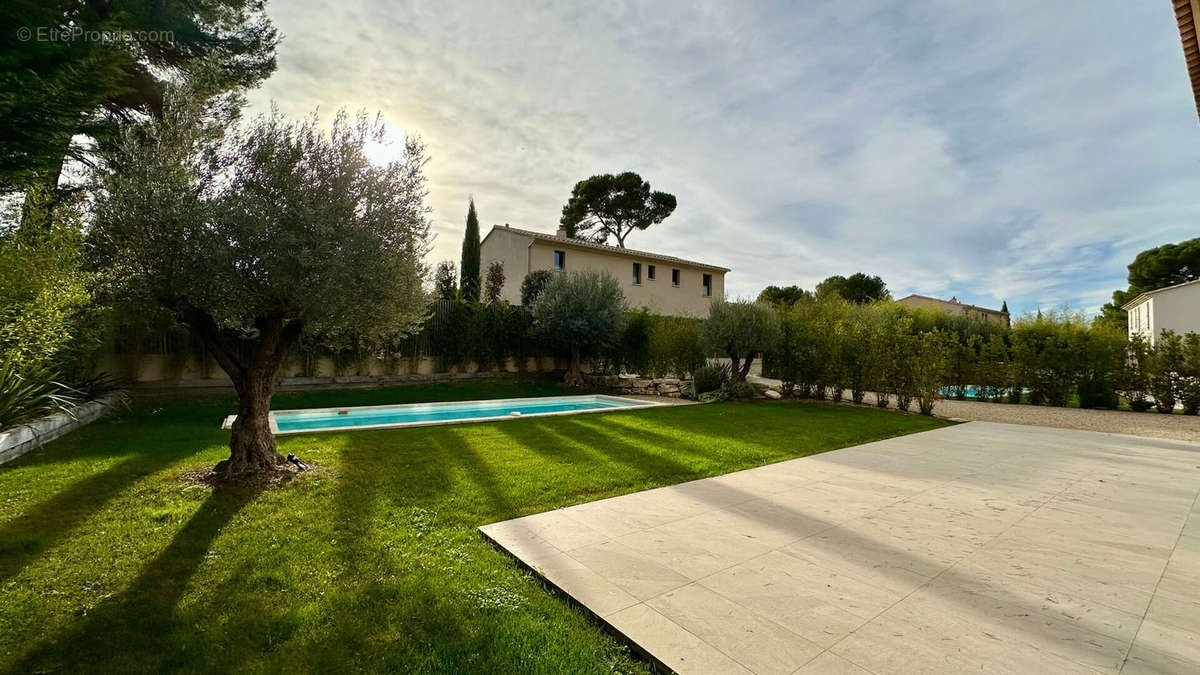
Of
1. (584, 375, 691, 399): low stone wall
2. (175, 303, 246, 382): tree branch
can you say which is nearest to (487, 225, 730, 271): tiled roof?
(584, 375, 691, 399): low stone wall

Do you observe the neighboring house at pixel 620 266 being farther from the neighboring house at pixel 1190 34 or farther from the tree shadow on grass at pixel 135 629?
the tree shadow on grass at pixel 135 629

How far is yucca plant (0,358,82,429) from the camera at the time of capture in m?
5.07

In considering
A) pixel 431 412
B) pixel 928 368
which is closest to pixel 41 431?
pixel 431 412

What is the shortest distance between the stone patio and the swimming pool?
5364mm

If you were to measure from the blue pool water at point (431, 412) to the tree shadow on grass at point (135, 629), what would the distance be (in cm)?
460

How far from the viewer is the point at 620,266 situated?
2448 centimetres

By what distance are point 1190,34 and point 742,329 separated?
29.6ft

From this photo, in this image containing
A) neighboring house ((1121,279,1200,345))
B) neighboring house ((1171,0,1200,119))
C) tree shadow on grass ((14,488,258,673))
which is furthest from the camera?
neighboring house ((1121,279,1200,345))

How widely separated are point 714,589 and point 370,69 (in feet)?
25.6

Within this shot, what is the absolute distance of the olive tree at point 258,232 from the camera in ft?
12.5

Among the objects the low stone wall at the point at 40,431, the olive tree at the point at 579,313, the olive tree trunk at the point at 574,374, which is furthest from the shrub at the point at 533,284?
the low stone wall at the point at 40,431

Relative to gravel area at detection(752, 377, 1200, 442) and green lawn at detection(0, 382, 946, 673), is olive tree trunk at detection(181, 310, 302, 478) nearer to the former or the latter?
green lawn at detection(0, 382, 946, 673)

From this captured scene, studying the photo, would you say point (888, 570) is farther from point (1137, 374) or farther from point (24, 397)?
point (1137, 374)

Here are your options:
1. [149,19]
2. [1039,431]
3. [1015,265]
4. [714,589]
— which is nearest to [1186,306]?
[1015,265]
